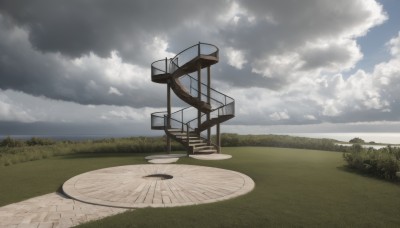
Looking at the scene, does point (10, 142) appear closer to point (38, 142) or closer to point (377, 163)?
point (38, 142)

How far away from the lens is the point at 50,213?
18.3ft

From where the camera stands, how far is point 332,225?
490 cm

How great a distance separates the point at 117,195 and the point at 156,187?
113 cm

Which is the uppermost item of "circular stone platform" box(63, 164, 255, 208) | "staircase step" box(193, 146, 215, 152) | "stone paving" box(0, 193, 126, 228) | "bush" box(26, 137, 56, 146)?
"bush" box(26, 137, 56, 146)

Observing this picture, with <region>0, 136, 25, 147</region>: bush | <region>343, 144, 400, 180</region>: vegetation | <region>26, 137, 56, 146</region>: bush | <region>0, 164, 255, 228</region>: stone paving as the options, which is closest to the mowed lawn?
<region>0, 164, 255, 228</region>: stone paving

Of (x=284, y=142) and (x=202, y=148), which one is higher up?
(x=284, y=142)

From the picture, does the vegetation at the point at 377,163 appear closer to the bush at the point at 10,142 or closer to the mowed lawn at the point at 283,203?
the mowed lawn at the point at 283,203

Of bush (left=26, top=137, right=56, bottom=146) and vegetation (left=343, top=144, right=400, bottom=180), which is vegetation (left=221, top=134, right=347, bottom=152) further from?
bush (left=26, top=137, right=56, bottom=146)

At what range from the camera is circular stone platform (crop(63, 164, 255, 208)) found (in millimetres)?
6293

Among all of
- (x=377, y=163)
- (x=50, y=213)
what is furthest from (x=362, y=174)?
(x=50, y=213)

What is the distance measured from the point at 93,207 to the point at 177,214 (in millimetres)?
1966

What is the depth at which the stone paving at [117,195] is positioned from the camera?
5379mm

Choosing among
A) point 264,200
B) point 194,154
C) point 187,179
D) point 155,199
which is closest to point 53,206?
point 155,199

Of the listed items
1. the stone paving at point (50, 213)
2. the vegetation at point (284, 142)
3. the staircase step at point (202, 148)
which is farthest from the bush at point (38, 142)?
the stone paving at point (50, 213)
